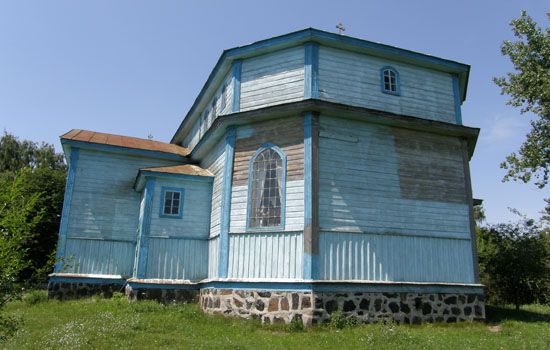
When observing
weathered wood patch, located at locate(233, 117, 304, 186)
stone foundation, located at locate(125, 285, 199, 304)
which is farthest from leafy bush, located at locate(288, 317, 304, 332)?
stone foundation, located at locate(125, 285, 199, 304)

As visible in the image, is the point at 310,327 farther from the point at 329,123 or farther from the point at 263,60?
the point at 263,60

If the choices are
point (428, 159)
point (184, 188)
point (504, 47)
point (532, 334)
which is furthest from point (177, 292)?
point (504, 47)

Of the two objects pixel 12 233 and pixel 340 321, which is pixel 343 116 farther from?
pixel 12 233

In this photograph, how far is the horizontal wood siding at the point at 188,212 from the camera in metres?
14.9

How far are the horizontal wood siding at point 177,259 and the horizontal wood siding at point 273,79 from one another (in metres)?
4.86

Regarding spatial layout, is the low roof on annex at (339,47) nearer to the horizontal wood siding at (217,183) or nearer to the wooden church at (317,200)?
the wooden church at (317,200)

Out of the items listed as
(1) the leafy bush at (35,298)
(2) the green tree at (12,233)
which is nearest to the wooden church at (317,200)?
(1) the leafy bush at (35,298)

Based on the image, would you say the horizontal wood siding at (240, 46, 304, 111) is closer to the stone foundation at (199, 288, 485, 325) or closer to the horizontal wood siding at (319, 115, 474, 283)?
the horizontal wood siding at (319, 115, 474, 283)

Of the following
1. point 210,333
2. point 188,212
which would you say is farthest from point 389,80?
point 210,333

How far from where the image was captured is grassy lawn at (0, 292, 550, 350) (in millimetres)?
9117

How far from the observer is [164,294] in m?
14.2

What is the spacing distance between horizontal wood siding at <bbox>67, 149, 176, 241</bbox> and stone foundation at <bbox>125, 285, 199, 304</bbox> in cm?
328

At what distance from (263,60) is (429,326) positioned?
9.21 metres

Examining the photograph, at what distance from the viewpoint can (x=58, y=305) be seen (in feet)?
47.3
